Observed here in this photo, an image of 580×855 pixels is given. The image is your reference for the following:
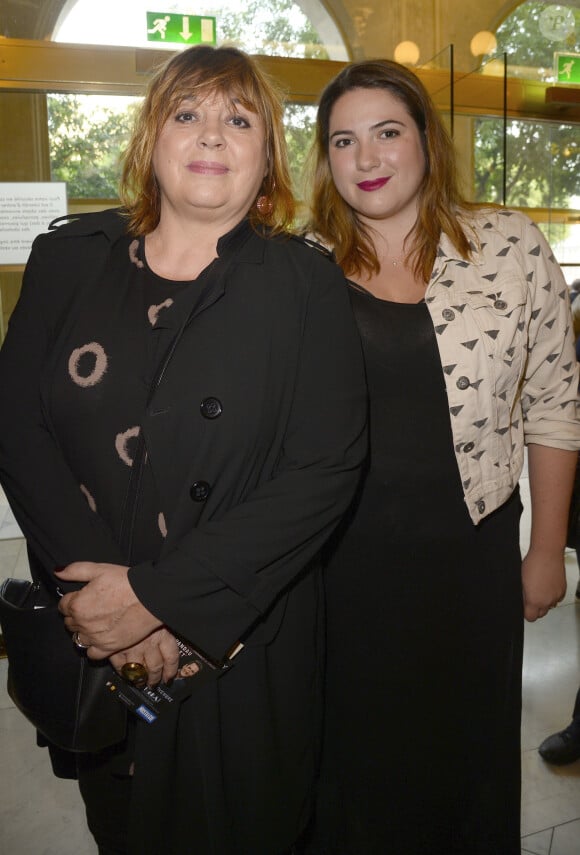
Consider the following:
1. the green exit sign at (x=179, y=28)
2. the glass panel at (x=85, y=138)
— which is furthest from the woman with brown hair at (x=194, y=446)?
the green exit sign at (x=179, y=28)

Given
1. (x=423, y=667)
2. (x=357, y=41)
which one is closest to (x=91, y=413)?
(x=423, y=667)

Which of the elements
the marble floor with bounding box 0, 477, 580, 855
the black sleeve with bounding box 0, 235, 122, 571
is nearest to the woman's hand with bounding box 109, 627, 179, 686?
the black sleeve with bounding box 0, 235, 122, 571

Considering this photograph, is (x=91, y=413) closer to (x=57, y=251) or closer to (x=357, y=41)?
(x=57, y=251)

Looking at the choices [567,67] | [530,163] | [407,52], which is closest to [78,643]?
[530,163]

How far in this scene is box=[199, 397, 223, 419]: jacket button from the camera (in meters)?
1.25

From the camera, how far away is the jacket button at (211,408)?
4.10 ft

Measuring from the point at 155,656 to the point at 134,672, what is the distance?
4 centimetres

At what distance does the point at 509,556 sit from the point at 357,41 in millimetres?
5294

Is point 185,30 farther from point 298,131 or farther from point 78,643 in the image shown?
point 78,643

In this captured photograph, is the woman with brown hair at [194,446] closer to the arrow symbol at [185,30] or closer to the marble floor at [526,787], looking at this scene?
the marble floor at [526,787]

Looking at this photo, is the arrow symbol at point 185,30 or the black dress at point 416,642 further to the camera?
the arrow symbol at point 185,30

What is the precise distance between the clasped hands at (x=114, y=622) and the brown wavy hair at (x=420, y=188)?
3.06ft

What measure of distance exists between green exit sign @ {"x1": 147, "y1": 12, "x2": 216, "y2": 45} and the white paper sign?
1.27 metres

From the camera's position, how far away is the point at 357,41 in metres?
5.88
